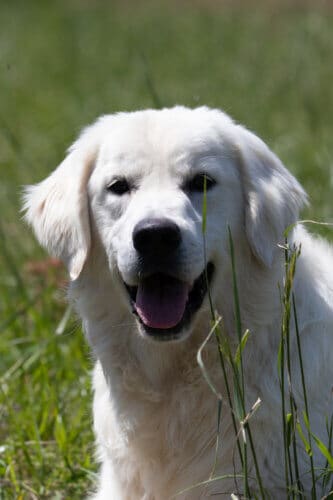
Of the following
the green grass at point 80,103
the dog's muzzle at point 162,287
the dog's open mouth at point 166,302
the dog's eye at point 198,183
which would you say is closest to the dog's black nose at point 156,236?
the dog's muzzle at point 162,287

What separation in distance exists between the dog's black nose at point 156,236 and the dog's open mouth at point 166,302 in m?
0.15

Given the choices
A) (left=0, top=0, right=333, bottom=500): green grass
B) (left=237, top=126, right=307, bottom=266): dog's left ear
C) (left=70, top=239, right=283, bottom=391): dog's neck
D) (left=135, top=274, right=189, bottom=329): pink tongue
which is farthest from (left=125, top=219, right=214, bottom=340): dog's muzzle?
(left=0, top=0, right=333, bottom=500): green grass

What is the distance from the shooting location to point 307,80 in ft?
29.4

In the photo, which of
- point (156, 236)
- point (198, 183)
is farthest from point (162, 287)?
point (198, 183)

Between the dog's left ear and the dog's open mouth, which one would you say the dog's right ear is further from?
the dog's left ear

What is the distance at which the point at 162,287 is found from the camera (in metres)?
3.12

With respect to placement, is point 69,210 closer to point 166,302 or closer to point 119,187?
point 119,187

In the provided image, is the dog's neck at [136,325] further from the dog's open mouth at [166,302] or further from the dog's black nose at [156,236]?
the dog's black nose at [156,236]

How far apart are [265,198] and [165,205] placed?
0.46 m

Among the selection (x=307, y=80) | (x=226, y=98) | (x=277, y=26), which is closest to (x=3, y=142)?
(x=226, y=98)

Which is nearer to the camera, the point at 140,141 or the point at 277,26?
the point at 140,141

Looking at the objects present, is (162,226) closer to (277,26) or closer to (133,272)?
(133,272)

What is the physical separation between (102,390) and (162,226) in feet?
3.14

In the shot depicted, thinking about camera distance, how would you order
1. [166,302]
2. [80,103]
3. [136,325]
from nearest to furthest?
[166,302], [136,325], [80,103]
